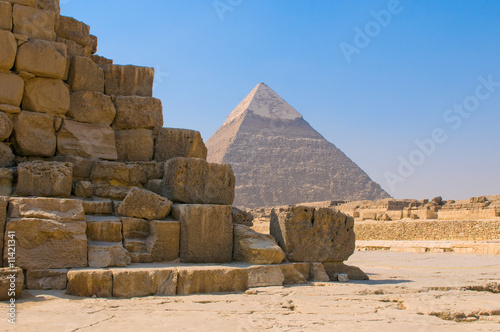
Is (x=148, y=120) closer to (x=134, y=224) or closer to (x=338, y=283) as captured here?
(x=134, y=224)

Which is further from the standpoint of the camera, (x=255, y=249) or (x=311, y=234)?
(x=311, y=234)

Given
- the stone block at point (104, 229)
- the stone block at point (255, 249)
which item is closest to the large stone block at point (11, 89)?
the stone block at point (104, 229)

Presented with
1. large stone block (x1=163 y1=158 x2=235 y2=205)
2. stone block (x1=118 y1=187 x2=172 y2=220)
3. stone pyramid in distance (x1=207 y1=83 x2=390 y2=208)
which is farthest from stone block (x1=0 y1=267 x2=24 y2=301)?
stone pyramid in distance (x1=207 y1=83 x2=390 y2=208)

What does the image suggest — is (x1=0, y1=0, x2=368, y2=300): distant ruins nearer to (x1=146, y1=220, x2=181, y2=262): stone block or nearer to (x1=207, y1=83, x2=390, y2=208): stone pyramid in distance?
(x1=146, y1=220, x2=181, y2=262): stone block

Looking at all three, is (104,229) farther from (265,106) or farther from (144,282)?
(265,106)

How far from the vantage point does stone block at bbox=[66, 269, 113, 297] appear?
14.6 ft

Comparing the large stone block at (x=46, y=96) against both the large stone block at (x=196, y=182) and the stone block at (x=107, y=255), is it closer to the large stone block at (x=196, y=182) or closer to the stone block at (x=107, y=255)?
the large stone block at (x=196, y=182)

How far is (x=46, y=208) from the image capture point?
16.5 feet

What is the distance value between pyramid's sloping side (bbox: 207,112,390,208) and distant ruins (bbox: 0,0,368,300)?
126137 millimetres

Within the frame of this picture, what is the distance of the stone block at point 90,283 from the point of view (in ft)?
14.6

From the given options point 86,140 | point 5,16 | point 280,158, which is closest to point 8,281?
point 86,140

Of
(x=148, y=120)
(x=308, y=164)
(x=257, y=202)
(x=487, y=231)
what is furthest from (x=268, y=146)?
(x=148, y=120)

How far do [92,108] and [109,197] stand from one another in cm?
140

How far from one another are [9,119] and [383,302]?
4768 mm
